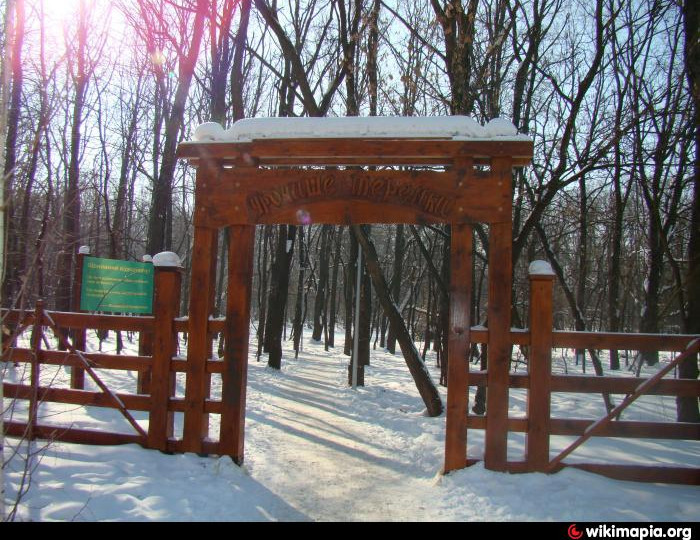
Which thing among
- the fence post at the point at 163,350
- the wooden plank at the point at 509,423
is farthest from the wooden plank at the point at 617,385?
the fence post at the point at 163,350

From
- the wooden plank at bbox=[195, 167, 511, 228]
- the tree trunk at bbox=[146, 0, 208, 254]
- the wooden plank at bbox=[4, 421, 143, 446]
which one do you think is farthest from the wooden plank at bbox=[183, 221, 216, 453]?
the tree trunk at bbox=[146, 0, 208, 254]

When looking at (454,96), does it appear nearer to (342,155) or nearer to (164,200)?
(342,155)

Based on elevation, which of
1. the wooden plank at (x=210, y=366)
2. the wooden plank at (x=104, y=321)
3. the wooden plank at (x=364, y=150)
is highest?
the wooden plank at (x=364, y=150)

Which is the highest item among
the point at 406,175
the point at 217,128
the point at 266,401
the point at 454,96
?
the point at 454,96

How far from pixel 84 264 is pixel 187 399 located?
165 inches

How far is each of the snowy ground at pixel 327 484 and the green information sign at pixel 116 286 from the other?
2.04 m

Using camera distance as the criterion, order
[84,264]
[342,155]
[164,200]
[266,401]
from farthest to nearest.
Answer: [164,200] < [266,401] < [84,264] < [342,155]

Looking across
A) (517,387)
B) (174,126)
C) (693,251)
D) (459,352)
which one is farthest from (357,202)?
(174,126)

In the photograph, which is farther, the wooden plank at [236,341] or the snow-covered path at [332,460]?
the wooden plank at [236,341]

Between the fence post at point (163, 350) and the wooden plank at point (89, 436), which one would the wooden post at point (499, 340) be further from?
the wooden plank at point (89, 436)

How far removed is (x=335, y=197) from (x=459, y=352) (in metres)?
1.92

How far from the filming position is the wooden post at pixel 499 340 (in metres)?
4.91
